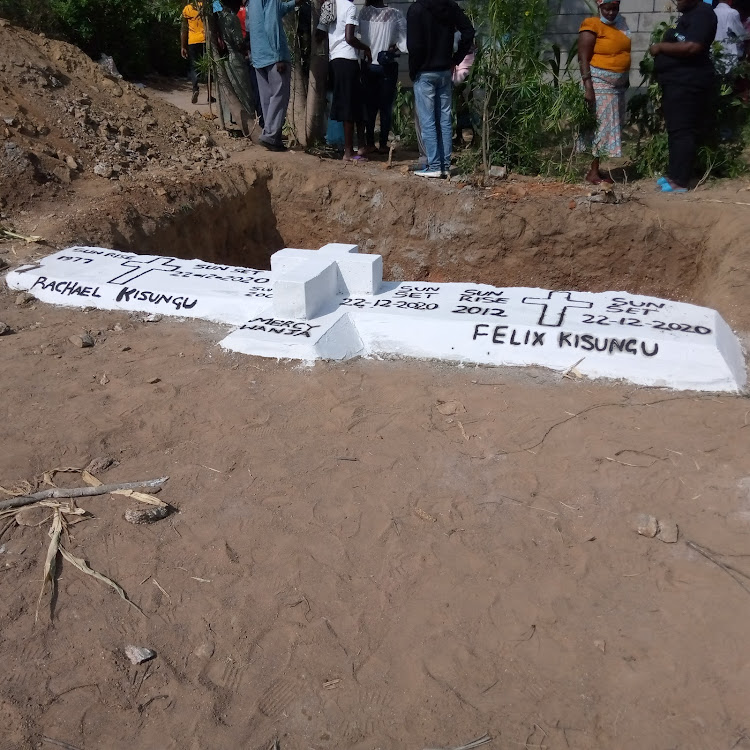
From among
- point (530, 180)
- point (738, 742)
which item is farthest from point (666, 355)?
point (530, 180)

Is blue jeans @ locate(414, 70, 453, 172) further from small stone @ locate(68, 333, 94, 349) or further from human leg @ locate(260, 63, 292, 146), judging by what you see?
small stone @ locate(68, 333, 94, 349)

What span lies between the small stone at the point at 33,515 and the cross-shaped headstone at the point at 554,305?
2771mm

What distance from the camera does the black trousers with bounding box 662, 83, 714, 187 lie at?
648cm

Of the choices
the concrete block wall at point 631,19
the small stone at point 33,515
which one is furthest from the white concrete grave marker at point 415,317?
the concrete block wall at point 631,19

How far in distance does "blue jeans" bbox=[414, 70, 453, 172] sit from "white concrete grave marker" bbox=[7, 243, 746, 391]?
2688 millimetres

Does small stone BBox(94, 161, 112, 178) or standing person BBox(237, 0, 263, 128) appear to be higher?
standing person BBox(237, 0, 263, 128)

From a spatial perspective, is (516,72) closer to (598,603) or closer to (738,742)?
(598,603)

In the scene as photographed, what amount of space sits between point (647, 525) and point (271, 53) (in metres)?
6.17

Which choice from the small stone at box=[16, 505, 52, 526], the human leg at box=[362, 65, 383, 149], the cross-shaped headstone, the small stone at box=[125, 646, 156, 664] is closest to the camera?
the small stone at box=[125, 646, 156, 664]

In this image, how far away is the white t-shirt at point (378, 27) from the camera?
7.41m

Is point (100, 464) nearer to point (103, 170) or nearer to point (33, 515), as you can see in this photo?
point (33, 515)

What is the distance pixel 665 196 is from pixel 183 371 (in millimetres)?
4785

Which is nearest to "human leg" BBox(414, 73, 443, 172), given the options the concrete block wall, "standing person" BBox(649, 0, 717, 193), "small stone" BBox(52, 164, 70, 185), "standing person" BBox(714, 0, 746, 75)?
"standing person" BBox(649, 0, 717, 193)

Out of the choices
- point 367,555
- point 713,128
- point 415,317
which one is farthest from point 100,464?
point 713,128
